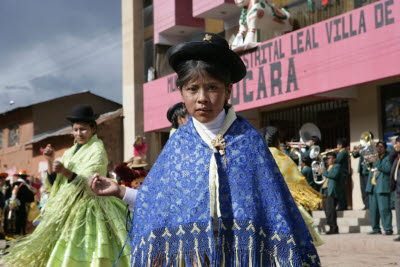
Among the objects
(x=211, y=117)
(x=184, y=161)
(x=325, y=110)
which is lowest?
(x=184, y=161)

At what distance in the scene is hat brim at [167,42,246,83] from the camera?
3223 mm

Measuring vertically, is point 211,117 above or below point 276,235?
above

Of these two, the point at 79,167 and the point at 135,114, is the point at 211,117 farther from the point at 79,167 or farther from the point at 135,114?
the point at 135,114

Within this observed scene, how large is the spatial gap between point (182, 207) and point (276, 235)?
0.48 meters

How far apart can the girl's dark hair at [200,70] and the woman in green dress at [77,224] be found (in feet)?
8.62

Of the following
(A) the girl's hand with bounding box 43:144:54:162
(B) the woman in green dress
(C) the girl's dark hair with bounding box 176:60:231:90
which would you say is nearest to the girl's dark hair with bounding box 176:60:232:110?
(C) the girl's dark hair with bounding box 176:60:231:90

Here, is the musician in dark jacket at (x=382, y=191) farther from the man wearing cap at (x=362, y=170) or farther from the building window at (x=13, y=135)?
the building window at (x=13, y=135)

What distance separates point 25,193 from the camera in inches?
638

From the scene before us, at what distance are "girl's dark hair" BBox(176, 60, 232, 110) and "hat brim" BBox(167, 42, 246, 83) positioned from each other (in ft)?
0.08

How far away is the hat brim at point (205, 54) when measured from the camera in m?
3.22

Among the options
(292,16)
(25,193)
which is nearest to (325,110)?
(292,16)

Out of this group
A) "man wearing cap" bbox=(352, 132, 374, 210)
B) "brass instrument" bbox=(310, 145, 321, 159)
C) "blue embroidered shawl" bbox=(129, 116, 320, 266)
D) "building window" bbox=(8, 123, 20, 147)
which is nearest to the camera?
"blue embroidered shawl" bbox=(129, 116, 320, 266)

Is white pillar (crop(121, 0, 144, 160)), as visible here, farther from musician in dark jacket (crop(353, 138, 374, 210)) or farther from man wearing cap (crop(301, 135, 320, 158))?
musician in dark jacket (crop(353, 138, 374, 210))

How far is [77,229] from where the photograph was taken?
6113mm
